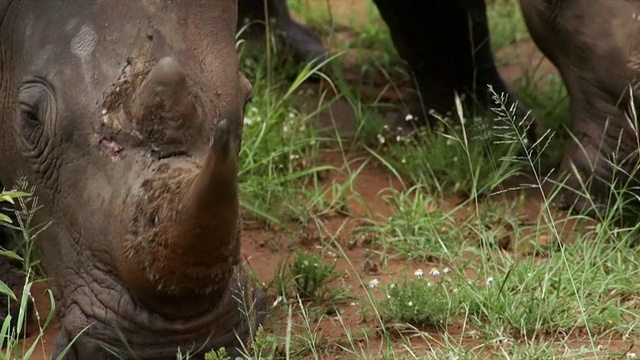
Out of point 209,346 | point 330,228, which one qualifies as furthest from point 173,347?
point 330,228

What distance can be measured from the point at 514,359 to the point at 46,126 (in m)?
1.38

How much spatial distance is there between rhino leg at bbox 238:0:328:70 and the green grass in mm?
186

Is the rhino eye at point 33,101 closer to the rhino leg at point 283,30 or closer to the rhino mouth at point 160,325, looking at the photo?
the rhino mouth at point 160,325

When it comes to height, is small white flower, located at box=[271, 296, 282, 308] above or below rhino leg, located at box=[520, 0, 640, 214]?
below

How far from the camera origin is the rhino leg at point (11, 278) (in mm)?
4418

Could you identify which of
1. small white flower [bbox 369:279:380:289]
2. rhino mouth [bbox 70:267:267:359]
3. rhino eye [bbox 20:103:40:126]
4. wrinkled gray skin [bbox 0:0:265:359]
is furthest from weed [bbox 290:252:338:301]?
rhino eye [bbox 20:103:40:126]

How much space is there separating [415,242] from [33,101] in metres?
1.57

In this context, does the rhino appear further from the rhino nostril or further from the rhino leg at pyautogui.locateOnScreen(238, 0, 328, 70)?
the rhino nostril

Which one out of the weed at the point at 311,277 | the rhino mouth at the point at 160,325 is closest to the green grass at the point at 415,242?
the weed at the point at 311,277

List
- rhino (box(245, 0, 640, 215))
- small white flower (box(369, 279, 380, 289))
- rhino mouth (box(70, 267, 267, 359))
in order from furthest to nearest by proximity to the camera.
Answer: rhino (box(245, 0, 640, 215)) < small white flower (box(369, 279, 380, 289)) < rhino mouth (box(70, 267, 267, 359))

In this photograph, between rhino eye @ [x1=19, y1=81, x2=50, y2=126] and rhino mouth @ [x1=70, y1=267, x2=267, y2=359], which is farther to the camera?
rhino eye @ [x1=19, y1=81, x2=50, y2=126]

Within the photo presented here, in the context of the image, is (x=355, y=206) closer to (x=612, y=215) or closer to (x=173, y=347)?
(x=612, y=215)

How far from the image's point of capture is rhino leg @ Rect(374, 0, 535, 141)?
5.98 m

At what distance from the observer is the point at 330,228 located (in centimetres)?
530
